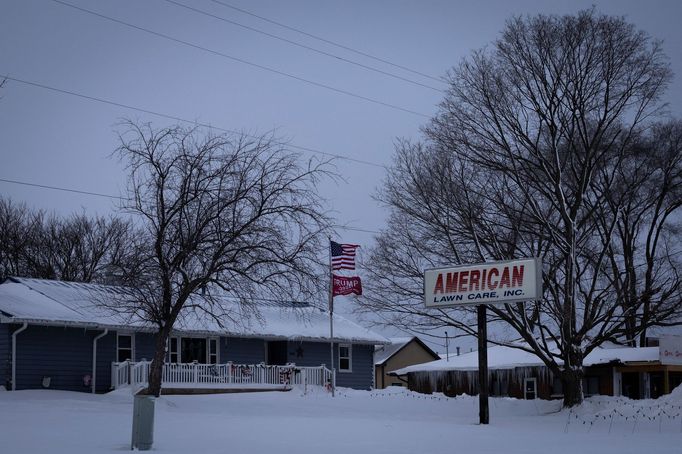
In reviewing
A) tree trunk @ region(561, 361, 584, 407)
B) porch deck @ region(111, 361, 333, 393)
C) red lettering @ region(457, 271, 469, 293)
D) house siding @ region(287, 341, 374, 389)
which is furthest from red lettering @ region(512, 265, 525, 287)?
house siding @ region(287, 341, 374, 389)

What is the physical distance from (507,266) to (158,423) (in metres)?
10.8

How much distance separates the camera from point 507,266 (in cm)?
2581

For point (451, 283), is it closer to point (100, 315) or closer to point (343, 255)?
point (343, 255)

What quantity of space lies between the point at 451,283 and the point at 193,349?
16971mm

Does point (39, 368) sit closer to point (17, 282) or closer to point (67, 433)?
point (17, 282)

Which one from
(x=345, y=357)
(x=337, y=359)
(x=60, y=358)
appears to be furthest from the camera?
(x=345, y=357)

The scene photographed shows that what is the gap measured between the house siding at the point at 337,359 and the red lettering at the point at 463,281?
17.7 meters

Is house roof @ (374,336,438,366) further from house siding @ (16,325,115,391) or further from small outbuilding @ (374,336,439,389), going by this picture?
house siding @ (16,325,115,391)

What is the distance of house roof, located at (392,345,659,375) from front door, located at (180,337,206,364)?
1525 cm

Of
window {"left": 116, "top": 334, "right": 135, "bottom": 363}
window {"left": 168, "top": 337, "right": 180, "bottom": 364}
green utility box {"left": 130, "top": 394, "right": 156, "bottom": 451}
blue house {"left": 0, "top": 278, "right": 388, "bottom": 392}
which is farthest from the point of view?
window {"left": 168, "top": 337, "right": 180, "bottom": 364}

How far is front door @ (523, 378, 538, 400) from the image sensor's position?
4782 centimetres

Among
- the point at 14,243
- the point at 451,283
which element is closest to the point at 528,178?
the point at 451,283

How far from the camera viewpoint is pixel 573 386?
104 ft

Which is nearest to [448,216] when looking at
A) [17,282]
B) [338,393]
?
[338,393]
